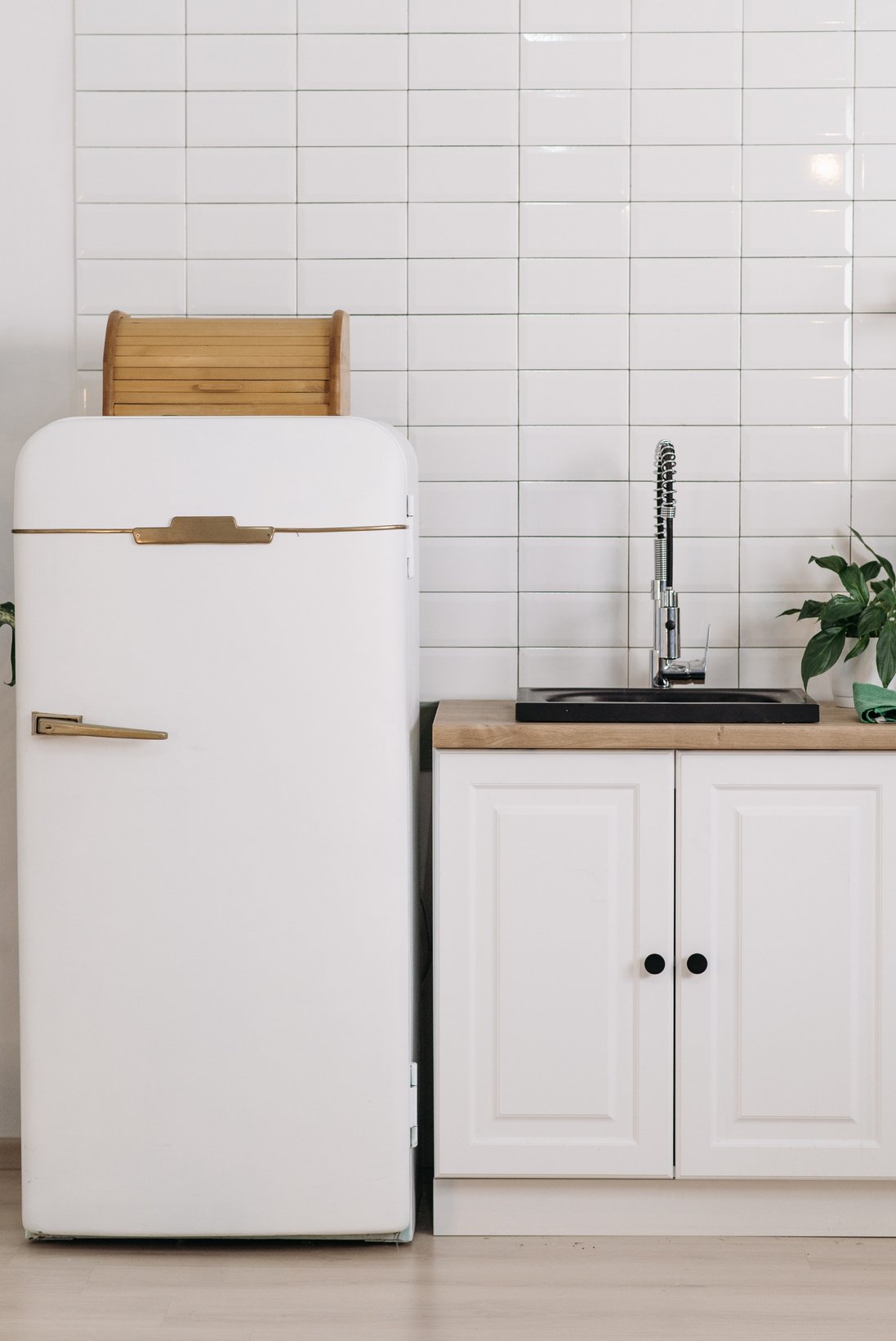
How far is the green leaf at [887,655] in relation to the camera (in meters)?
2.07

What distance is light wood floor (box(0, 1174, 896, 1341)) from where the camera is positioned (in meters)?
1.75

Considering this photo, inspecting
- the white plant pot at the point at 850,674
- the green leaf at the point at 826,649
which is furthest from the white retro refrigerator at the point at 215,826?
the white plant pot at the point at 850,674

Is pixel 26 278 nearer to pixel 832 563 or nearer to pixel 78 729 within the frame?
pixel 78 729

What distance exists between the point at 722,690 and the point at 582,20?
136 cm

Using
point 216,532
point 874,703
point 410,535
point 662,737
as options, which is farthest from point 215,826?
point 874,703

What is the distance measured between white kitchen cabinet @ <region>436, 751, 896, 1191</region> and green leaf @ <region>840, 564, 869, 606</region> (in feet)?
1.16

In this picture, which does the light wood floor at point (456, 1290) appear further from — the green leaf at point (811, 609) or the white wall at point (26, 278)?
the green leaf at point (811, 609)

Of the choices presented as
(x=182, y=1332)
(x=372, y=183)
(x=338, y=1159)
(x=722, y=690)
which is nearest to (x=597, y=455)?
(x=722, y=690)

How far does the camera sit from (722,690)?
2.23 metres

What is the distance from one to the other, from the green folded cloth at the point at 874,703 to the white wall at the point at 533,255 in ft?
1.10

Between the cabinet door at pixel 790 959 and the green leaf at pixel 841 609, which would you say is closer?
the cabinet door at pixel 790 959

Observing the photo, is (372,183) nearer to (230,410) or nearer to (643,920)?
(230,410)

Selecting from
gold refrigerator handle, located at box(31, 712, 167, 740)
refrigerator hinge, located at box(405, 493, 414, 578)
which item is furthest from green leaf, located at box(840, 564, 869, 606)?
gold refrigerator handle, located at box(31, 712, 167, 740)

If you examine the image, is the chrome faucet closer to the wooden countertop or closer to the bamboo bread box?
the wooden countertop
